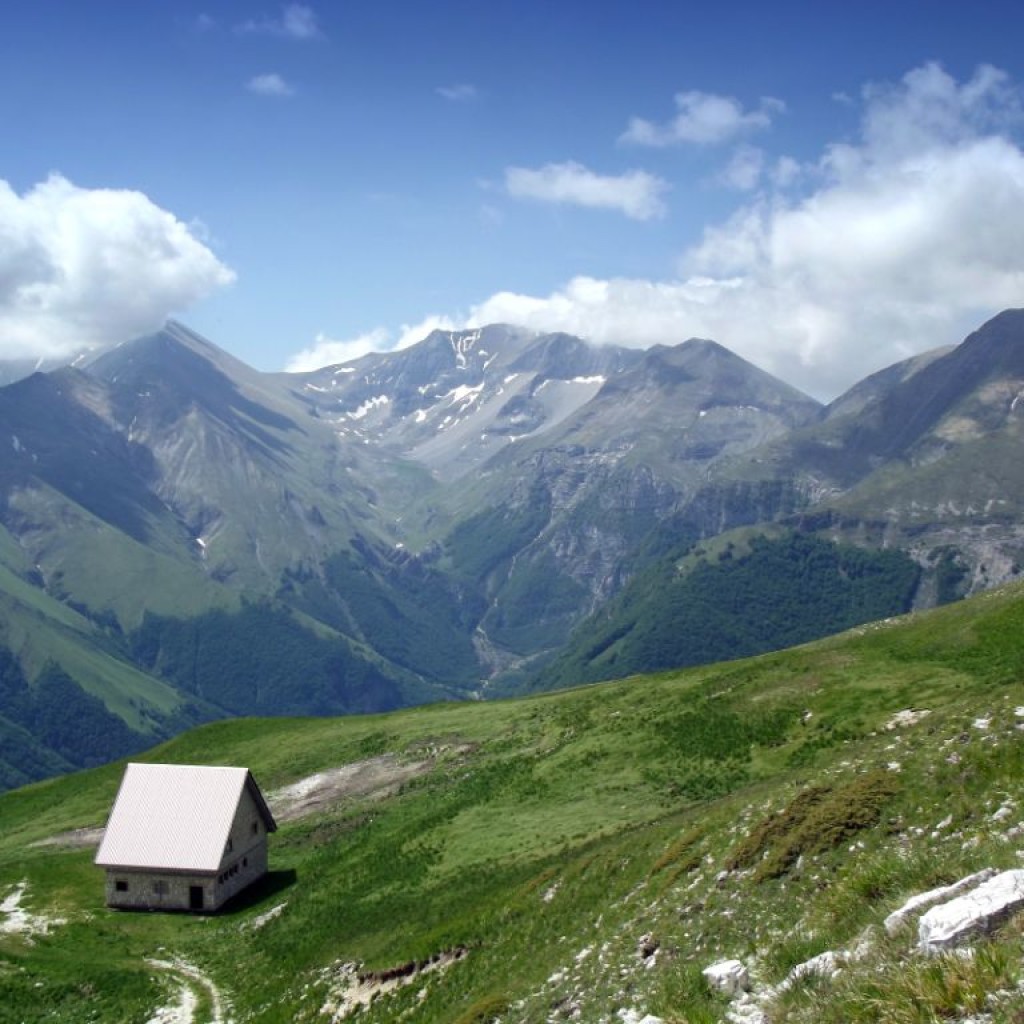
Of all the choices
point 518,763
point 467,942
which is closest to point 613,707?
point 518,763

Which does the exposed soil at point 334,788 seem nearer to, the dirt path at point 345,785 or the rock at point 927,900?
the dirt path at point 345,785

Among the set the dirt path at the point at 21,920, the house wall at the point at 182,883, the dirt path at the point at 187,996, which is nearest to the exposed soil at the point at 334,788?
the house wall at the point at 182,883

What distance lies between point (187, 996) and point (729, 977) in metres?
36.1

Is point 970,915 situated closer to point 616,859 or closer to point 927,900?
point 927,900

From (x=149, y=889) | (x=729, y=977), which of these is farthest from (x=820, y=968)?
(x=149, y=889)

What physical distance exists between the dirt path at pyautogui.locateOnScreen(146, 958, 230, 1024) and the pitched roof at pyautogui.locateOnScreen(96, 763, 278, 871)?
10.0 meters

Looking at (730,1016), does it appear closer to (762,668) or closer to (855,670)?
(855,670)

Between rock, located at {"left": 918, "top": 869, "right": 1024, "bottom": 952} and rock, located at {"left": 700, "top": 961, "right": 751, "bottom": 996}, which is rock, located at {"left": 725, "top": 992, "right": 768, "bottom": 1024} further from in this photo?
rock, located at {"left": 918, "top": 869, "right": 1024, "bottom": 952}

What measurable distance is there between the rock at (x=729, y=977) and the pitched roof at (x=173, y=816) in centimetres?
4946

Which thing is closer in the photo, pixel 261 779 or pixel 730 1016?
pixel 730 1016

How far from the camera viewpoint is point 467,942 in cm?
3653

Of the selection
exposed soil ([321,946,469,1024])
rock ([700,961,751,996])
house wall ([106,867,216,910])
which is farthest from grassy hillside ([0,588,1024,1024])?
house wall ([106,867,216,910])

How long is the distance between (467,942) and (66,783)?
9320 cm

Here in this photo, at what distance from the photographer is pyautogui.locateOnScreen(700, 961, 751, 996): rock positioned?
1681 centimetres
